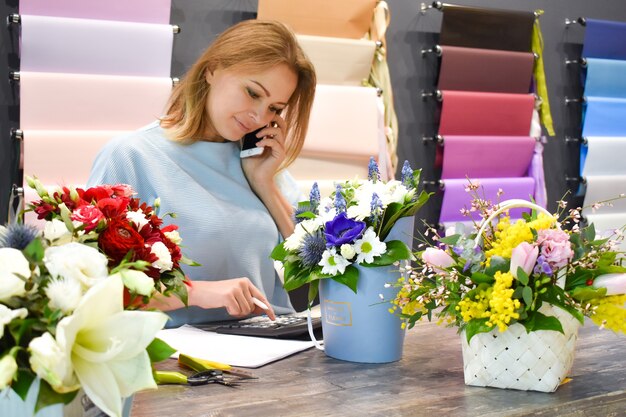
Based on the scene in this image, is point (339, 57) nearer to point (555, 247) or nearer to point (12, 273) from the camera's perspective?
point (555, 247)

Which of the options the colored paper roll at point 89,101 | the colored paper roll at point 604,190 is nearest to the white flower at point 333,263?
the colored paper roll at point 89,101

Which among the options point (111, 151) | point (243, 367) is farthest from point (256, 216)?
point (243, 367)

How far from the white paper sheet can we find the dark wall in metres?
1.62

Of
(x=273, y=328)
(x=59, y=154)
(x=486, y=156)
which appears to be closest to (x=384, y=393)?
(x=273, y=328)

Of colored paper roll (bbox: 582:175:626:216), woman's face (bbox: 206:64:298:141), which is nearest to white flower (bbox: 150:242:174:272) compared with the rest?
woman's face (bbox: 206:64:298:141)

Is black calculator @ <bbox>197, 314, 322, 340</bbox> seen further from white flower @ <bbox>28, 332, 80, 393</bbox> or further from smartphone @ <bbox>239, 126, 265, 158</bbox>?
white flower @ <bbox>28, 332, 80, 393</bbox>

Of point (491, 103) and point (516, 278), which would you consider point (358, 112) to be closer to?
point (491, 103)

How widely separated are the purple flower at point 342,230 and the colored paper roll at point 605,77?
10.4 feet

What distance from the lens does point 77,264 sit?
85 centimetres

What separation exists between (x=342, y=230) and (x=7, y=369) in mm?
933

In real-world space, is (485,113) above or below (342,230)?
above

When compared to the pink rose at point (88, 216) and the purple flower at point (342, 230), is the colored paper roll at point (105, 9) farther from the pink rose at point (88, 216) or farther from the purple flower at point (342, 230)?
the pink rose at point (88, 216)

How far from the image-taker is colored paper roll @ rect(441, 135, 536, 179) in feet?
13.1

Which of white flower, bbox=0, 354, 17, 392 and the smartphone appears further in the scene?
the smartphone
